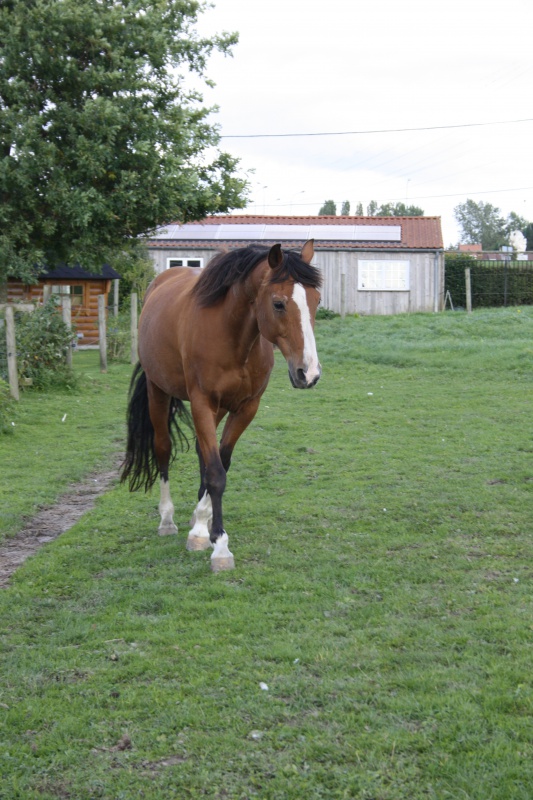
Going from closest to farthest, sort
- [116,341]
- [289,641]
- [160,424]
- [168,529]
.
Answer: [289,641] < [168,529] < [160,424] < [116,341]

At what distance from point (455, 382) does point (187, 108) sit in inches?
289

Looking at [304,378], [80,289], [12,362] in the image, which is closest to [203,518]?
[304,378]

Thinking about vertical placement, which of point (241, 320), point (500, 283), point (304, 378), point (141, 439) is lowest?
point (141, 439)

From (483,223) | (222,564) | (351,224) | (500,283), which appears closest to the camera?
(222,564)

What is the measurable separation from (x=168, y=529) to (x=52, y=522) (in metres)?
1.10

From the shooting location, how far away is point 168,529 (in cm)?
598

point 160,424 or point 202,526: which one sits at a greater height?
point 160,424

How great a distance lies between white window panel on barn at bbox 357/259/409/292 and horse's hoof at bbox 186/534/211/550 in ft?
81.2

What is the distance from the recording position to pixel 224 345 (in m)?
5.20

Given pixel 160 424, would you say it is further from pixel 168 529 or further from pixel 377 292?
pixel 377 292

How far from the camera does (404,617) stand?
407 centimetres

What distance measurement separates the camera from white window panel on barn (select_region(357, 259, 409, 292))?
29.4 m

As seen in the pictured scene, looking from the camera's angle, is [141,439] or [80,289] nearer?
[141,439]

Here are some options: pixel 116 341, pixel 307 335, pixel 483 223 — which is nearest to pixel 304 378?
pixel 307 335
